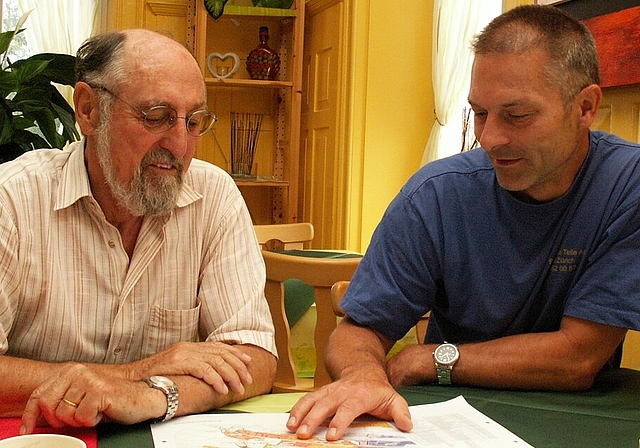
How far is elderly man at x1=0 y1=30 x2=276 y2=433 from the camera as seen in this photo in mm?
1328

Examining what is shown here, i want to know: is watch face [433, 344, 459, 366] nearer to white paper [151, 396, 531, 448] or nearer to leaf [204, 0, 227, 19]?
white paper [151, 396, 531, 448]

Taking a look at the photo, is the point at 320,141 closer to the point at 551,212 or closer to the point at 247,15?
the point at 247,15

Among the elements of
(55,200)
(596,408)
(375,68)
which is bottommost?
(596,408)

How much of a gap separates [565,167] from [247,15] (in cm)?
362

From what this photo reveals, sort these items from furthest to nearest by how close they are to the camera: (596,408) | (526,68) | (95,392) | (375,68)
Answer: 1. (375,68)
2. (526,68)
3. (596,408)
4. (95,392)

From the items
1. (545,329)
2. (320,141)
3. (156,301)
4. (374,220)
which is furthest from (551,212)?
(320,141)

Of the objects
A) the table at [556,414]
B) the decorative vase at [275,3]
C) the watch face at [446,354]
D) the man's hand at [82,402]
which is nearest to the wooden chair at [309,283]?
the watch face at [446,354]

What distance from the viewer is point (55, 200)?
1.36 meters

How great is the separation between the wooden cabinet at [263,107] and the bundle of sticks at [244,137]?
0.15 ft

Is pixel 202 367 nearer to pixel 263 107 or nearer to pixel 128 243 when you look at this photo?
pixel 128 243

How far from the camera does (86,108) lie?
4.77 ft

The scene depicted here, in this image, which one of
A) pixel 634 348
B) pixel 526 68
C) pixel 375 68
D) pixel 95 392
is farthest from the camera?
pixel 375 68

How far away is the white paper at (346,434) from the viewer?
36.0 inches

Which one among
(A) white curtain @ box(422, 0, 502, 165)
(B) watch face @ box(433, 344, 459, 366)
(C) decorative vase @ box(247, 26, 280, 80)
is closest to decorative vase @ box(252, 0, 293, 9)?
(C) decorative vase @ box(247, 26, 280, 80)
